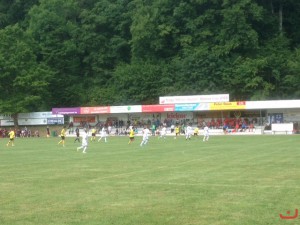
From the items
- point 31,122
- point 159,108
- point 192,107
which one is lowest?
point 31,122

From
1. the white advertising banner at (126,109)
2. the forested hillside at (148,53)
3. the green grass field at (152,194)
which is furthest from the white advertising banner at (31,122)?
the green grass field at (152,194)

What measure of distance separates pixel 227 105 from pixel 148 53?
2649cm

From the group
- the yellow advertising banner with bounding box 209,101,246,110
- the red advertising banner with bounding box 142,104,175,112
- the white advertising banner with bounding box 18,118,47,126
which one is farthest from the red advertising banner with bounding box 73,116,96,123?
the yellow advertising banner with bounding box 209,101,246,110

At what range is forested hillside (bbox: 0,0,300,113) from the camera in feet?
244

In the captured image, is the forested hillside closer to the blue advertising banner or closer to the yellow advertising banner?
the yellow advertising banner

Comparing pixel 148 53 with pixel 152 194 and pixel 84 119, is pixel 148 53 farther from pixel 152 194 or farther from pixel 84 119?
pixel 152 194

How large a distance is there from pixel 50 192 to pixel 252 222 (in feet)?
21.4

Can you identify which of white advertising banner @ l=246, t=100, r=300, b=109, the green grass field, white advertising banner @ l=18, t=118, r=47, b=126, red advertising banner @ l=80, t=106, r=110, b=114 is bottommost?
the green grass field

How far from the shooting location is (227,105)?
6178cm

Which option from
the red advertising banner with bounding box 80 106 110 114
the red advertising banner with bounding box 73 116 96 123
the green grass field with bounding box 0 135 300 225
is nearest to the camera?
the green grass field with bounding box 0 135 300 225

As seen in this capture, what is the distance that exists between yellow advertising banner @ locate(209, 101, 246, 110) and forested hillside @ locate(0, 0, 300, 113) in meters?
9.64

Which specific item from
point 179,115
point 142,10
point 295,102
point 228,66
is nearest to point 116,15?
point 142,10

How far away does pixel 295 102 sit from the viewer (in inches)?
2274

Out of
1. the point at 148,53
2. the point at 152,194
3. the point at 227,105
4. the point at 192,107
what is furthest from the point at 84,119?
the point at 152,194
